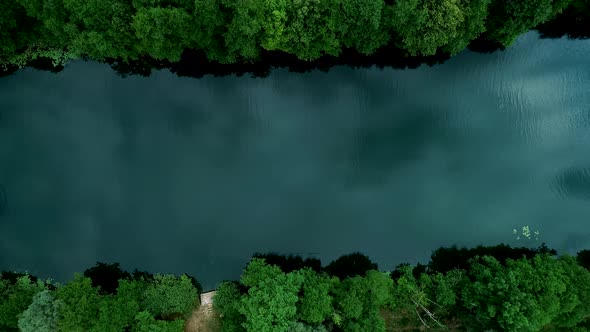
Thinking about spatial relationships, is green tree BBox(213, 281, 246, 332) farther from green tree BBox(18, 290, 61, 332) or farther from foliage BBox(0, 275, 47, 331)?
foliage BBox(0, 275, 47, 331)

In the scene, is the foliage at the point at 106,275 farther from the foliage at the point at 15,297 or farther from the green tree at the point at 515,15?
the green tree at the point at 515,15

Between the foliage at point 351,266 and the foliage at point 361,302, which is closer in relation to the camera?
the foliage at point 361,302

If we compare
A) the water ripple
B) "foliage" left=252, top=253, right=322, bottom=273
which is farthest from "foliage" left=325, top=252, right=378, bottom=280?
the water ripple

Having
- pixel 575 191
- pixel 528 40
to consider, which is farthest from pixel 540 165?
pixel 528 40

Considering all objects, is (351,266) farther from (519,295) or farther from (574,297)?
(574,297)

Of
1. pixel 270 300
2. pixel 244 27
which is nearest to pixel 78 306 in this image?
pixel 270 300

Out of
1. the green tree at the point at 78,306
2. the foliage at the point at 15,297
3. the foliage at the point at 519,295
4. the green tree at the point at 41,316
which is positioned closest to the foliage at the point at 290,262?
the foliage at the point at 519,295

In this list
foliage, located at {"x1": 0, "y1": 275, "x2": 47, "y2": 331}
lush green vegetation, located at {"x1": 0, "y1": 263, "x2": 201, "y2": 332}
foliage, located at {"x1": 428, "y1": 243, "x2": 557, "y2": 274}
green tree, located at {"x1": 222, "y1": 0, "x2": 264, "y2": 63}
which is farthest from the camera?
foliage, located at {"x1": 428, "y1": 243, "x2": 557, "y2": 274}
